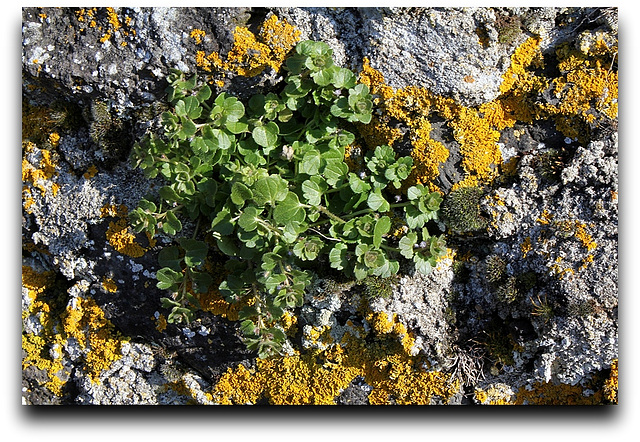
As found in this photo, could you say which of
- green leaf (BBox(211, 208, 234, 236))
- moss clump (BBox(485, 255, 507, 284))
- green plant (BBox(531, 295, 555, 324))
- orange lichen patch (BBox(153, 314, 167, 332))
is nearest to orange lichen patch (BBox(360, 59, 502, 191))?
moss clump (BBox(485, 255, 507, 284))

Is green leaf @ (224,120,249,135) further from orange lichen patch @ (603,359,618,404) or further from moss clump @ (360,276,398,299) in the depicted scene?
orange lichen patch @ (603,359,618,404)

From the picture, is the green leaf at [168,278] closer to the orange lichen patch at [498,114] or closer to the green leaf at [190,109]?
the green leaf at [190,109]

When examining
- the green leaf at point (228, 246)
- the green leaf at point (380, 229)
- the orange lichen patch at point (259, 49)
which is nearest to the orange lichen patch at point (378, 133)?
the green leaf at point (380, 229)

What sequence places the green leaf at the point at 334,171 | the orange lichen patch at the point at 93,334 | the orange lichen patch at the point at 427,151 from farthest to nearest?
the orange lichen patch at the point at 93,334
the orange lichen patch at the point at 427,151
the green leaf at the point at 334,171

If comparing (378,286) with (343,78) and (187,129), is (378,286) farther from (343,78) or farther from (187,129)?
(187,129)

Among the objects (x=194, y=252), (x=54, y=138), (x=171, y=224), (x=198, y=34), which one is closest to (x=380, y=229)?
(x=194, y=252)

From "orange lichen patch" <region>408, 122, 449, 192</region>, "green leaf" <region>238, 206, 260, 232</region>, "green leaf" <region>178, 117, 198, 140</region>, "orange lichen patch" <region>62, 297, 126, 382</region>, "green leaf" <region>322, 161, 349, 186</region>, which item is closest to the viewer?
"green leaf" <region>238, 206, 260, 232</region>

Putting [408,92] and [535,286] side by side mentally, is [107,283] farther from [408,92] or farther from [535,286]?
[535,286]

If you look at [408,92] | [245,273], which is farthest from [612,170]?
[245,273]
